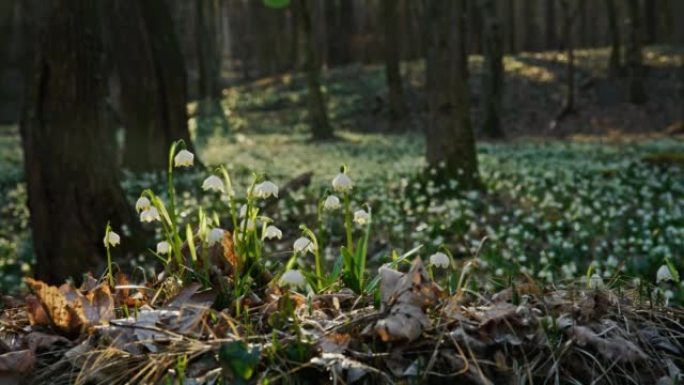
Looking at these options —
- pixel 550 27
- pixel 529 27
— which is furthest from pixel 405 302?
pixel 529 27

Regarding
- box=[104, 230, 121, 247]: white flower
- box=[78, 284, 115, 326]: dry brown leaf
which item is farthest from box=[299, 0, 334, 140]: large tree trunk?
box=[78, 284, 115, 326]: dry brown leaf

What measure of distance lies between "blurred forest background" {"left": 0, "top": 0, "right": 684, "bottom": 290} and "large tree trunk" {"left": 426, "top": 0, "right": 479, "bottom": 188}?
19 mm

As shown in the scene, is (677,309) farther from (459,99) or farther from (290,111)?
(290,111)

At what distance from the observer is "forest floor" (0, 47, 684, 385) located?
99.2 inches

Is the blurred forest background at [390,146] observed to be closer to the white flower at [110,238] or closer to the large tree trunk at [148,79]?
the large tree trunk at [148,79]

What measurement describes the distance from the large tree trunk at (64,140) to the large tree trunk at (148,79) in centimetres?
629

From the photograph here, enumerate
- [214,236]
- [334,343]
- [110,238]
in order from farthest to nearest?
[110,238]
[214,236]
[334,343]

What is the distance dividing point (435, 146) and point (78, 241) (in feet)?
16.9

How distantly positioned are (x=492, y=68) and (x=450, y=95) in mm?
11955

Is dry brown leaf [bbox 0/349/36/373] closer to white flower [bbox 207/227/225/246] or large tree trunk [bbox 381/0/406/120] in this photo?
white flower [bbox 207/227/225/246]

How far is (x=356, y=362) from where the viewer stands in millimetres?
2467

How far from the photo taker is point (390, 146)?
886 inches

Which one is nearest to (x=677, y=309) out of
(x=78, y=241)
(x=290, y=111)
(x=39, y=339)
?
(x=39, y=339)

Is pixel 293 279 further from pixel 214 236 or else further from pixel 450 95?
pixel 450 95
